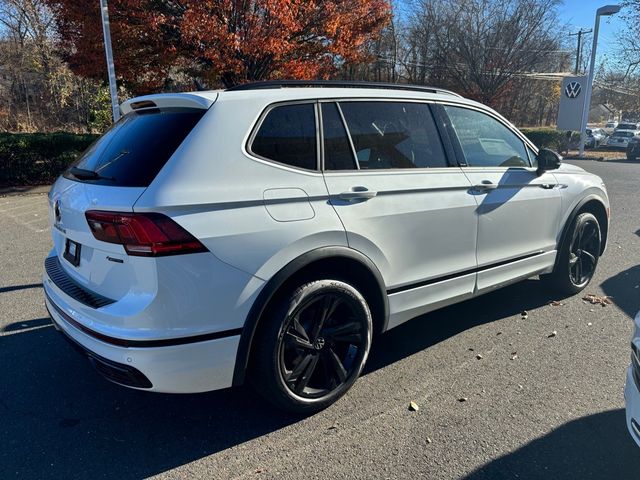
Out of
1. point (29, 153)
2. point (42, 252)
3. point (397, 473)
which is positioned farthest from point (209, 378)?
point (29, 153)

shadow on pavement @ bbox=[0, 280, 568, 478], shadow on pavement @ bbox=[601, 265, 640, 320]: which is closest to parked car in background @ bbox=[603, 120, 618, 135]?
shadow on pavement @ bbox=[601, 265, 640, 320]

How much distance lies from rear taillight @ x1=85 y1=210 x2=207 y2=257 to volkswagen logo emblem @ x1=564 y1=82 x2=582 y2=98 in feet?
82.6

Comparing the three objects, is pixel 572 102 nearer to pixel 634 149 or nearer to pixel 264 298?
pixel 634 149

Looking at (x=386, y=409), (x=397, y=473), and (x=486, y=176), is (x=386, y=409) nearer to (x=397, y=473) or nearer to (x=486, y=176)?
(x=397, y=473)

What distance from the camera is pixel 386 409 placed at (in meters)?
3.13

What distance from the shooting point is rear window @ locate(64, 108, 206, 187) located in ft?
8.48

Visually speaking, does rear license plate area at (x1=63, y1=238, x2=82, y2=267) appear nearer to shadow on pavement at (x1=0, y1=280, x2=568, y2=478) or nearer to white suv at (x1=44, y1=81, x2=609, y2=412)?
white suv at (x1=44, y1=81, x2=609, y2=412)

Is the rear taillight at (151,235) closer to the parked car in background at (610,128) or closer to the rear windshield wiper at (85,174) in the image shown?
the rear windshield wiper at (85,174)

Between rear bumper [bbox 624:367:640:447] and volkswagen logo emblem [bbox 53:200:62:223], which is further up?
volkswagen logo emblem [bbox 53:200:62:223]

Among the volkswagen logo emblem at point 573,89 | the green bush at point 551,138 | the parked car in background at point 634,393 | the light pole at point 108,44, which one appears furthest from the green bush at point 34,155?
the green bush at point 551,138

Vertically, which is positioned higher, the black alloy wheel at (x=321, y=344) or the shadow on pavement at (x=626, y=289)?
the black alloy wheel at (x=321, y=344)

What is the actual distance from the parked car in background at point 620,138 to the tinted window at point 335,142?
31.6m

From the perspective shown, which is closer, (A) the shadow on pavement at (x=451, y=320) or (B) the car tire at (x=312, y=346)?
(B) the car tire at (x=312, y=346)

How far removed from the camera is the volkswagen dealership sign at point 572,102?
917 inches
